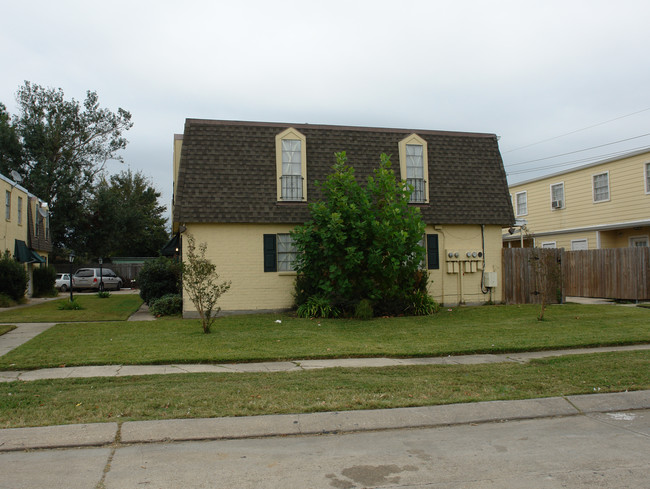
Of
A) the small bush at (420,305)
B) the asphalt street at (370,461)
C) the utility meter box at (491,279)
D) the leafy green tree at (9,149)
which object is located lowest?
the asphalt street at (370,461)

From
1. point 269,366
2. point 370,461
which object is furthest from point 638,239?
point 370,461

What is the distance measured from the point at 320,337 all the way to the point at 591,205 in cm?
1693

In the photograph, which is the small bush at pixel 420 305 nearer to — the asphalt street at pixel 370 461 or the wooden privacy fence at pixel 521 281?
the wooden privacy fence at pixel 521 281

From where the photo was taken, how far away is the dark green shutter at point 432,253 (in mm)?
18188

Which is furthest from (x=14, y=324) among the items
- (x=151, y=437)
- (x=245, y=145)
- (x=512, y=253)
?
(x=512, y=253)

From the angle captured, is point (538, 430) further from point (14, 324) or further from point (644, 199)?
point (644, 199)

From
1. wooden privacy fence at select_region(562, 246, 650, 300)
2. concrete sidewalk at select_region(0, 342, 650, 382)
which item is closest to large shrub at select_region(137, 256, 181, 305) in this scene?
concrete sidewalk at select_region(0, 342, 650, 382)

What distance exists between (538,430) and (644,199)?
18.5 meters

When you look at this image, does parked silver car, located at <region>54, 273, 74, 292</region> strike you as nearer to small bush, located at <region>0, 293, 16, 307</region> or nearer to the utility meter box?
small bush, located at <region>0, 293, 16, 307</region>

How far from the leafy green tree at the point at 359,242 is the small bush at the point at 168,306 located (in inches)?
164

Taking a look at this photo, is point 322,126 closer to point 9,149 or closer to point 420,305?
point 420,305

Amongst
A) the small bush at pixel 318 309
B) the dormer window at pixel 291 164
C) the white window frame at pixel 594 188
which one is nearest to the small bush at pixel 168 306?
the small bush at pixel 318 309

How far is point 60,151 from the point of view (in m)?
43.0

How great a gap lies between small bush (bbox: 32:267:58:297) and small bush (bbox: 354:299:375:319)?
21.7 meters
